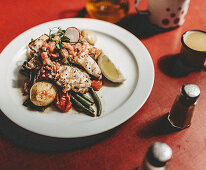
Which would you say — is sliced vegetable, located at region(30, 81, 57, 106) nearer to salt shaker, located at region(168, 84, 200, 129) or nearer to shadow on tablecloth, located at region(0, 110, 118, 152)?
shadow on tablecloth, located at region(0, 110, 118, 152)

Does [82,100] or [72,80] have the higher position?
[72,80]

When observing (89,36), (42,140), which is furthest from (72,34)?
(42,140)

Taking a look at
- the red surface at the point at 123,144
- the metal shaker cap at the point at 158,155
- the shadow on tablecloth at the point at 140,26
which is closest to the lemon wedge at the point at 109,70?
the red surface at the point at 123,144

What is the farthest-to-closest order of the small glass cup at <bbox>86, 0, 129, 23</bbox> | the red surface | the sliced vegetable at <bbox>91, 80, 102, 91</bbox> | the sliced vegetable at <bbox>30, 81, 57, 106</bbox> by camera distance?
the small glass cup at <bbox>86, 0, 129, 23</bbox>, the sliced vegetable at <bbox>91, 80, 102, 91</bbox>, the sliced vegetable at <bbox>30, 81, 57, 106</bbox>, the red surface

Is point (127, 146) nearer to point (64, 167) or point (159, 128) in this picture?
point (159, 128)

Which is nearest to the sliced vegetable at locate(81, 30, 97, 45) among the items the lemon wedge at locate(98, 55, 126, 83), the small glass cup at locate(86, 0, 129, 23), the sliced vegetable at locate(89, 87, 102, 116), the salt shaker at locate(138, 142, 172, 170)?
the lemon wedge at locate(98, 55, 126, 83)

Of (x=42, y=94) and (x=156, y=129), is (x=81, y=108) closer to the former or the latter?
(x=42, y=94)

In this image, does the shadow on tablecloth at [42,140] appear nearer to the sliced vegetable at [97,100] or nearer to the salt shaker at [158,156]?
the sliced vegetable at [97,100]
